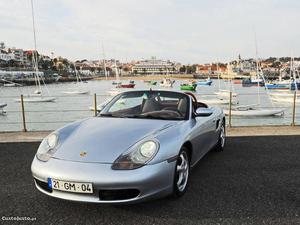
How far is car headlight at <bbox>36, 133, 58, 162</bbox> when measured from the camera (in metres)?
3.36

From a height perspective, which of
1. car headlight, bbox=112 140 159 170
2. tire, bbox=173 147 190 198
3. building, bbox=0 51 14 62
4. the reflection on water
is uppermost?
building, bbox=0 51 14 62

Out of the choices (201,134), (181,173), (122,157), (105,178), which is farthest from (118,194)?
(201,134)

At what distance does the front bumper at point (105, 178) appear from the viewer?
2.94 metres

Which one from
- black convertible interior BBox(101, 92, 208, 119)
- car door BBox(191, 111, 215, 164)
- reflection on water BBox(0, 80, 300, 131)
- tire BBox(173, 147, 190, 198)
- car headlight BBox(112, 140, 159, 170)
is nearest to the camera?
car headlight BBox(112, 140, 159, 170)

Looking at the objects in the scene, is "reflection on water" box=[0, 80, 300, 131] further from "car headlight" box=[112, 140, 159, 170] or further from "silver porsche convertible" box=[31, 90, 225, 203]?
"car headlight" box=[112, 140, 159, 170]

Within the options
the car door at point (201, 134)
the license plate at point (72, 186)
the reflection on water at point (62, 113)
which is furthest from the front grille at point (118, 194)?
the reflection on water at point (62, 113)

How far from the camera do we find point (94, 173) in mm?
2965

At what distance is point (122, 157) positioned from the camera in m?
3.15

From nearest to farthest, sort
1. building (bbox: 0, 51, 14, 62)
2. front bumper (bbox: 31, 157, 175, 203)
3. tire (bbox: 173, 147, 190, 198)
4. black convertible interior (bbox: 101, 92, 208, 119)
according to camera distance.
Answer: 1. front bumper (bbox: 31, 157, 175, 203)
2. tire (bbox: 173, 147, 190, 198)
3. black convertible interior (bbox: 101, 92, 208, 119)
4. building (bbox: 0, 51, 14, 62)

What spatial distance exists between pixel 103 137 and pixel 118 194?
739mm

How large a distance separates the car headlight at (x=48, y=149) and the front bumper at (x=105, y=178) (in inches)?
6.8

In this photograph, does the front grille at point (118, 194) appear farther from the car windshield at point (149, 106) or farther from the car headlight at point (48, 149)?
the car windshield at point (149, 106)

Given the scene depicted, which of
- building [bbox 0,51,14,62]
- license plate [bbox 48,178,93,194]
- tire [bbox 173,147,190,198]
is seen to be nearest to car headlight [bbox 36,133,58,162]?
license plate [bbox 48,178,93,194]

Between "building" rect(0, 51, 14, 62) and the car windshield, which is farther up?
"building" rect(0, 51, 14, 62)
